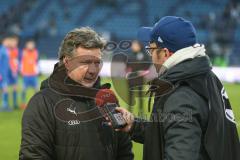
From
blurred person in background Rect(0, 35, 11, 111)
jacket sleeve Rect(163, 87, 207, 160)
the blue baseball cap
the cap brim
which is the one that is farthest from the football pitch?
jacket sleeve Rect(163, 87, 207, 160)

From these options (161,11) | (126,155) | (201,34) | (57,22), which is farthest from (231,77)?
(126,155)

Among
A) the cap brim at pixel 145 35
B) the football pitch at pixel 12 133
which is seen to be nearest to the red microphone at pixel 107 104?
the cap brim at pixel 145 35

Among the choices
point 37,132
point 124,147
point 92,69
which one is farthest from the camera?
point 124,147

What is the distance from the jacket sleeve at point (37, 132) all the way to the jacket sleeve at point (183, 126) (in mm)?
764

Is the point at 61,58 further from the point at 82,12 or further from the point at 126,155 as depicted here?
the point at 82,12

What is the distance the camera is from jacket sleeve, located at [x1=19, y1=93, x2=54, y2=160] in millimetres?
2975

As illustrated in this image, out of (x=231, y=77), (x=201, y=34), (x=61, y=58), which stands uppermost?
(x=201, y=34)

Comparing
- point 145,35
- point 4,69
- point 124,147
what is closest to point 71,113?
point 124,147

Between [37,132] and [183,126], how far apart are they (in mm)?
921

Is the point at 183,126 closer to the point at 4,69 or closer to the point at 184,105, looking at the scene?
the point at 184,105

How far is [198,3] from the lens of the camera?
108ft

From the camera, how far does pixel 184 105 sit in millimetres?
2607

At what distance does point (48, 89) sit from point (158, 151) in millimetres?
848

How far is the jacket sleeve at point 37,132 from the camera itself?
9.76 ft
